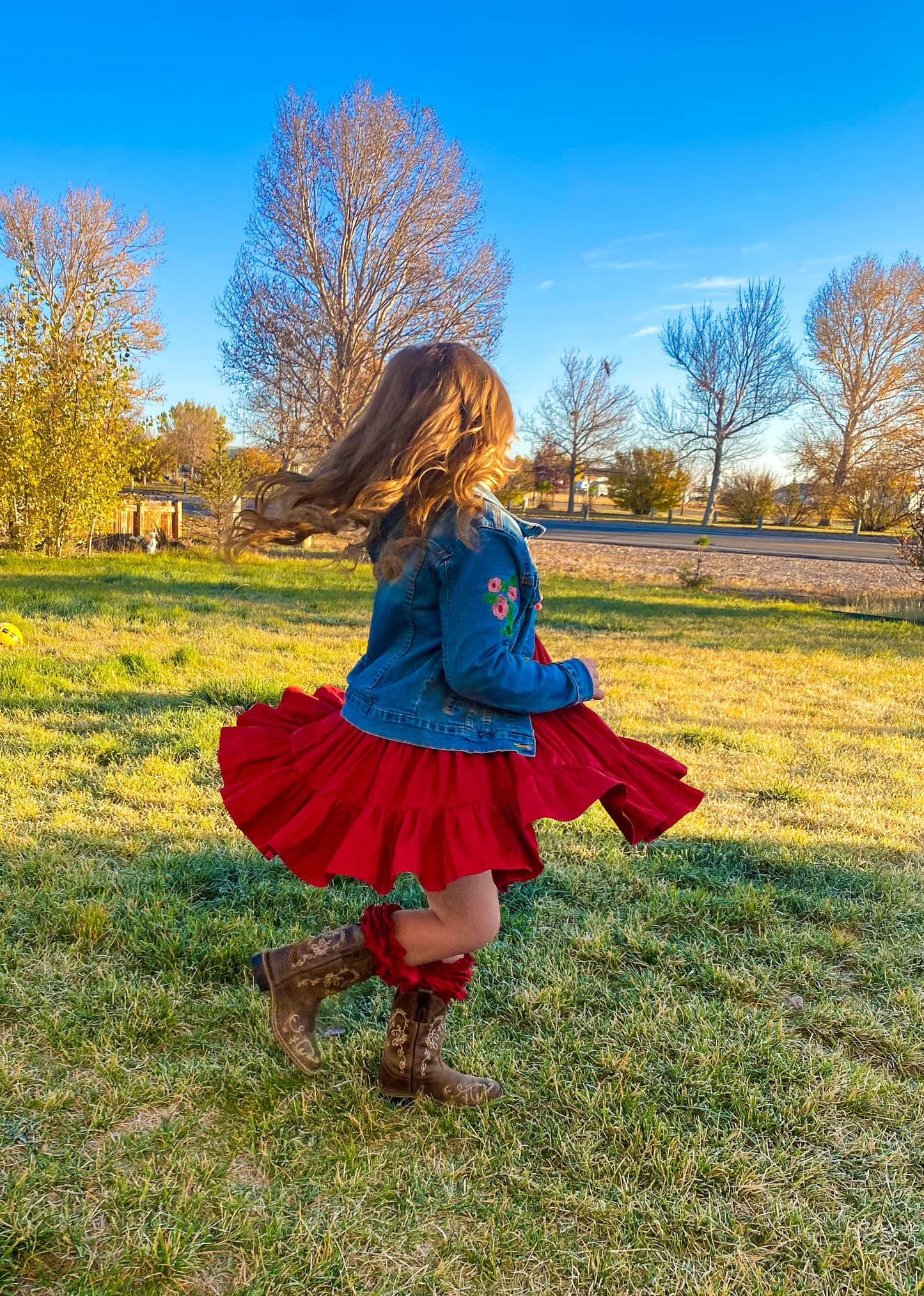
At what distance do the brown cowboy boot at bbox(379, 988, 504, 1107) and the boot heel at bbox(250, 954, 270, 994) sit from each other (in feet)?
1.09

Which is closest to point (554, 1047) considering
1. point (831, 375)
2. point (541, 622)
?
point (541, 622)

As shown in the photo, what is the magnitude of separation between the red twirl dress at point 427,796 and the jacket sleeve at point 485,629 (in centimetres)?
17

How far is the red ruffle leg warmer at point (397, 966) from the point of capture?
1.94 metres

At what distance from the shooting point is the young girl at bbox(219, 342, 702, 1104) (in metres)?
1.77

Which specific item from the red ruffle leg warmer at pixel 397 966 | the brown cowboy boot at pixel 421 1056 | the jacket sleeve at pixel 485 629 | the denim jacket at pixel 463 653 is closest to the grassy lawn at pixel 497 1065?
the brown cowboy boot at pixel 421 1056

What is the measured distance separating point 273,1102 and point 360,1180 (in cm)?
32

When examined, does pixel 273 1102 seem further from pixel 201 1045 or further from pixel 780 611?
pixel 780 611

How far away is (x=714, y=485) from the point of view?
44.4m

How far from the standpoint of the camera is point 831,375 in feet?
131

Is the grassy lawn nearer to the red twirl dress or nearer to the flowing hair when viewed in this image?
the red twirl dress

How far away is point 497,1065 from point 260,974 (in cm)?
67

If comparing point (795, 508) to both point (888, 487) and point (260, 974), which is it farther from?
point (260, 974)

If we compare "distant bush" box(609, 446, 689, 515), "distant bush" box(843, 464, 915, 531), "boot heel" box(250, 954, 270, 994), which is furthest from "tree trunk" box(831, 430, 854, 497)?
"boot heel" box(250, 954, 270, 994)

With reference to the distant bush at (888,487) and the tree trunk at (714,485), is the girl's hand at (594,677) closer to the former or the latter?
the distant bush at (888,487)
